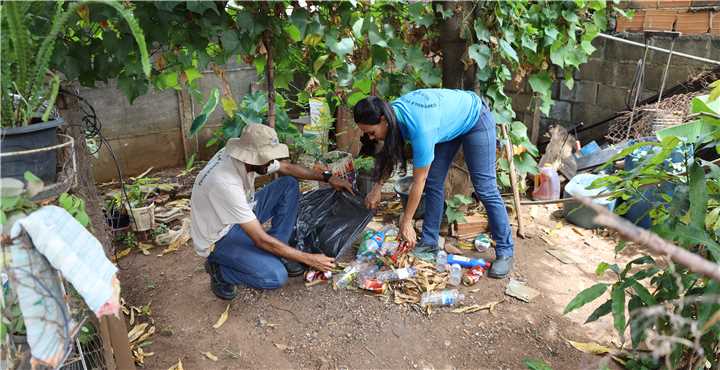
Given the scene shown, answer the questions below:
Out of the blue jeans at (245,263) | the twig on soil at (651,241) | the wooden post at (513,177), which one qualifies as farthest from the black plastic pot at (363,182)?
the twig on soil at (651,241)

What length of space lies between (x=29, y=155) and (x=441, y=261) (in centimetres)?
280

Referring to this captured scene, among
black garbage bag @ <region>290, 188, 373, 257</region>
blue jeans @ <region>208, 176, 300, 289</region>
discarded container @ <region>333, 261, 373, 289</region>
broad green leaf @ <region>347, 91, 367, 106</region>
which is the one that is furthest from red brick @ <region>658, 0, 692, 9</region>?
blue jeans @ <region>208, 176, 300, 289</region>

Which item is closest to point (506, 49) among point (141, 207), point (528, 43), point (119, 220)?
point (528, 43)

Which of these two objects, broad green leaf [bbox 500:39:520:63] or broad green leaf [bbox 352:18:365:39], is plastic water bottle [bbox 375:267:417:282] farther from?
broad green leaf [bbox 500:39:520:63]

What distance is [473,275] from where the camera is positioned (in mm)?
3611

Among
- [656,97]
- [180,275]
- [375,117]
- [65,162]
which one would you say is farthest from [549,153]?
[65,162]

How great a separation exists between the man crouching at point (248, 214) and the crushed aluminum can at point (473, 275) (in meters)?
1.01

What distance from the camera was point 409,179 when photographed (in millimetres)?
4363

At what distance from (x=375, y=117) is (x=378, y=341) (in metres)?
1.36

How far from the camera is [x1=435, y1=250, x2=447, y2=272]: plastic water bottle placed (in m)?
3.72

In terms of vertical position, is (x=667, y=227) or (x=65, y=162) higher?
(x=65, y=162)

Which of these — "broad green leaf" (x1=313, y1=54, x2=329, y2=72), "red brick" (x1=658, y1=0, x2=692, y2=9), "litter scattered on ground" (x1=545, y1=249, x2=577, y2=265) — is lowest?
"litter scattered on ground" (x1=545, y1=249, x2=577, y2=265)

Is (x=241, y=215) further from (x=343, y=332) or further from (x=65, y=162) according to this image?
(x=65, y=162)

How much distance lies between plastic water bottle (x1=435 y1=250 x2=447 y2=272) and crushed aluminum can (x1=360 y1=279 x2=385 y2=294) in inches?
21.4
